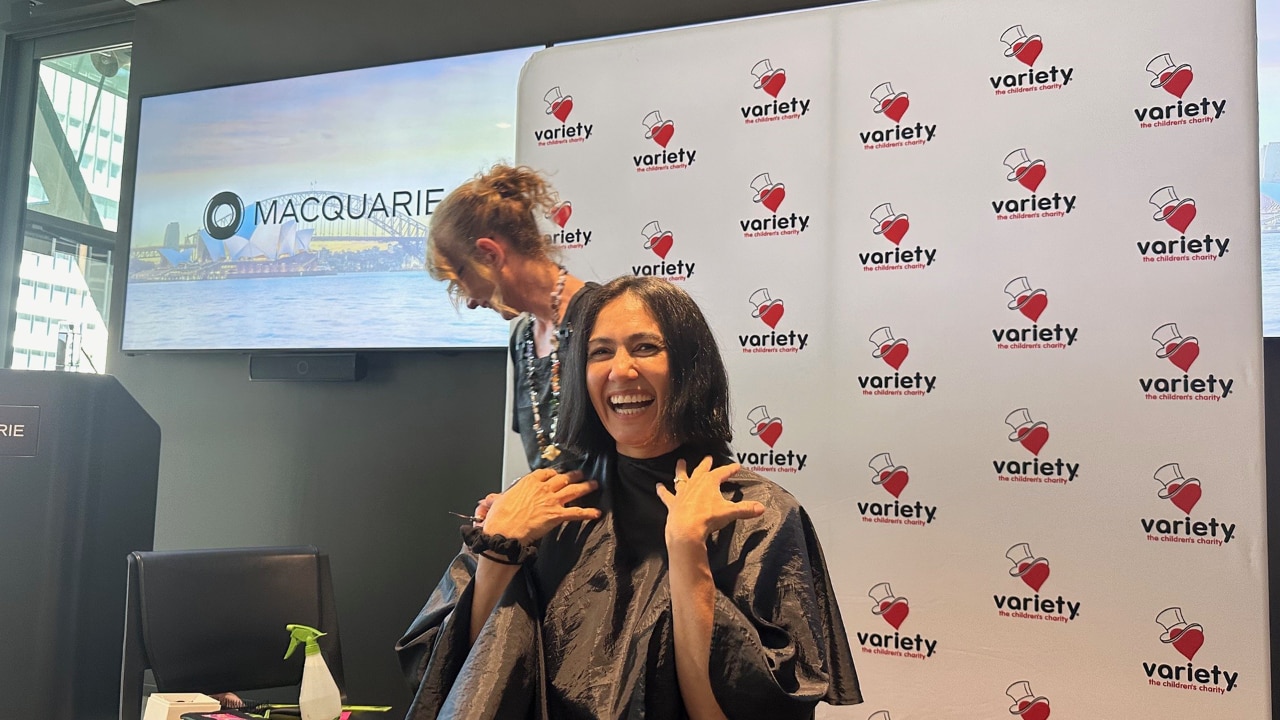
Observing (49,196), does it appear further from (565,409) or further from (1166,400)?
(1166,400)

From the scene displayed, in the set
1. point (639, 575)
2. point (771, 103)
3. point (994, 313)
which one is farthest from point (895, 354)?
point (639, 575)

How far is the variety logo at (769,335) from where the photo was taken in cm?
310

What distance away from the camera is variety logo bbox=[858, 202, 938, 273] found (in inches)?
118

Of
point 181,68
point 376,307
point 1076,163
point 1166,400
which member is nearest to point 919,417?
point 1166,400

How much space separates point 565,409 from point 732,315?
1516mm

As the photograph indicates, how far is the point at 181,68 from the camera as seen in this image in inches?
175

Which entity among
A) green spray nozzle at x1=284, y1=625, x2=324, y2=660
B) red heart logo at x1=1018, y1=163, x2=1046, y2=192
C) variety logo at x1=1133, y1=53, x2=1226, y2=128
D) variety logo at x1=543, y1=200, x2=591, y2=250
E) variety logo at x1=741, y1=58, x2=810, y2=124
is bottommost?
green spray nozzle at x1=284, y1=625, x2=324, y2=660

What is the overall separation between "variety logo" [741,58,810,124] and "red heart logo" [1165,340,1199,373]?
129 centimetres

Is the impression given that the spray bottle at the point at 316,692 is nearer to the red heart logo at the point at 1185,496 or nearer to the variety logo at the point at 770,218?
the variety logo at the point at 770,218

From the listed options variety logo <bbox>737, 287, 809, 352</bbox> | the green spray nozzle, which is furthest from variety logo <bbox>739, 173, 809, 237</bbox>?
the green spray nozzle

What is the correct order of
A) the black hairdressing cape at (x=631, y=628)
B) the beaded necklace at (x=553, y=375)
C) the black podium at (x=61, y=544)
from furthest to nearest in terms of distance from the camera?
1. the black podium at (x=61, y=544)
2. the beaded necklace at (x=553, y=375)
3. the black hairdressing cape at (x=631, y=628)

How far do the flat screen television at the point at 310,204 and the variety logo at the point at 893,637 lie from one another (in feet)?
5.46

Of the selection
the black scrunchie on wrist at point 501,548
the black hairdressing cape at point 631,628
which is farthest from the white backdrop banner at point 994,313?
the black scrunchie on wrist at point 501,548

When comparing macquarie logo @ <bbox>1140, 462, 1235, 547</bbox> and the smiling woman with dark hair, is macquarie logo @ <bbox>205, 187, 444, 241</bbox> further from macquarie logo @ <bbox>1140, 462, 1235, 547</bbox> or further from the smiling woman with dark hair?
macquarie logo @ <bbox>1140, 462, 1235, 547</bbox>
